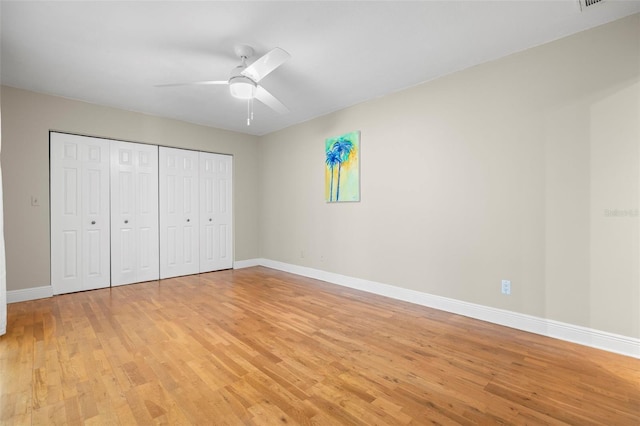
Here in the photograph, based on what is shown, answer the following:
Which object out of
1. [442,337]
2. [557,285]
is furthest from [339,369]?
[557,285]

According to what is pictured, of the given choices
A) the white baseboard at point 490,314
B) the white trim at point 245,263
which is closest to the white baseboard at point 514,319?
the white baseboard at point 490,314

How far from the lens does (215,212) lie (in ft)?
17.7

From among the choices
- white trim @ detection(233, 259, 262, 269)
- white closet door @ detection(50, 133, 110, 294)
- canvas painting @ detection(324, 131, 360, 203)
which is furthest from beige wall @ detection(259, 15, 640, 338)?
white closet door @ detection(50, 133, 110, 294)

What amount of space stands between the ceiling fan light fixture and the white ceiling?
33 cm

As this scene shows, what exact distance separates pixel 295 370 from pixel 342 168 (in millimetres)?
2976

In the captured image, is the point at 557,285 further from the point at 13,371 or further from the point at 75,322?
the point at 75,322

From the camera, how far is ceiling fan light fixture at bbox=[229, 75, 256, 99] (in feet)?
8.50

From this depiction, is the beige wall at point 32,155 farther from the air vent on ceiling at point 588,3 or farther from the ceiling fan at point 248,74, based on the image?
the air vent on ceiling at point 588,3

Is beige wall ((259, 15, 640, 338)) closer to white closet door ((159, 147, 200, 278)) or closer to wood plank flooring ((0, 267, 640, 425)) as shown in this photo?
wood plank flooring ((0, 267, 640, 425))

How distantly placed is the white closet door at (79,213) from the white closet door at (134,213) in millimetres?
111

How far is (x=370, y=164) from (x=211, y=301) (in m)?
2.74

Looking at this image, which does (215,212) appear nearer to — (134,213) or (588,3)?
(134,213)

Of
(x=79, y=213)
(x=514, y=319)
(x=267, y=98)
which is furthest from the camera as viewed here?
(x=79, y=213)

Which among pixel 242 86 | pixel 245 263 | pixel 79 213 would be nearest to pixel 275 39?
pixel 242 86
